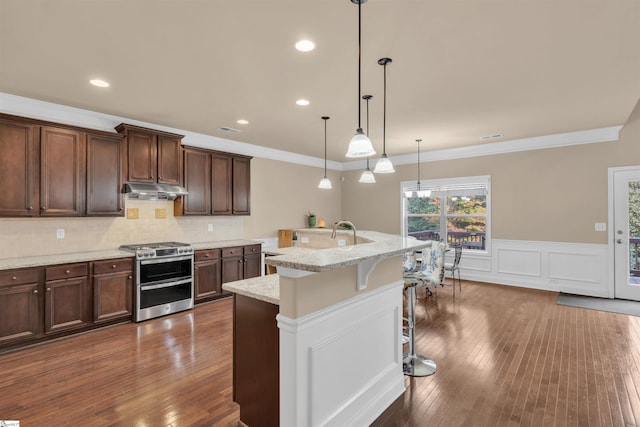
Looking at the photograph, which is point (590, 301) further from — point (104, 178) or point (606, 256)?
point (104, 178)

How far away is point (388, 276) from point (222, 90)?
8.51ft

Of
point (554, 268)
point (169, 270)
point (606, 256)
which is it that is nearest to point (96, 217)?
point (169, 270)

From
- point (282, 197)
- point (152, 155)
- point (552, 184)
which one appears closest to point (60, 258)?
point (152, 155)

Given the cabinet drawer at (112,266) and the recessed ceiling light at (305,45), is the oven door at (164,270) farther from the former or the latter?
the recessed ceiling light at (305,45)

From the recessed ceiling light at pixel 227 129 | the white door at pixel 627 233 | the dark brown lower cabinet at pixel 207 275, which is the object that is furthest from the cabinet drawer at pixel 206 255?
the white door at pixel 627 233

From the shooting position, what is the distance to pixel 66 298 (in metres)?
3.58

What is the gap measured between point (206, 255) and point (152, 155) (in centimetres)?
164

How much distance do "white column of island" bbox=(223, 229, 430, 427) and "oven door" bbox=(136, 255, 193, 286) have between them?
2567 mm

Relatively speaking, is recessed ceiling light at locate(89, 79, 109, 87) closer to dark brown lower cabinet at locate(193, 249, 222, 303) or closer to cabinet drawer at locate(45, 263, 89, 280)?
cabinet drawer at locate(45, 263, 89, 280)

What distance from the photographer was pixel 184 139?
5.20 m

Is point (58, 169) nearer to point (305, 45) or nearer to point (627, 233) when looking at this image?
point (305, 45)

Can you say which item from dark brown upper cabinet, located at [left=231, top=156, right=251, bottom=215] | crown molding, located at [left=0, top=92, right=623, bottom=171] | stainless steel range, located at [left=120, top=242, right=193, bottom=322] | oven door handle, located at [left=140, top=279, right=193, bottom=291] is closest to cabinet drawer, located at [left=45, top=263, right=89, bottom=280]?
stainless steel range, located at [left=120, top=242, right=193, bottom=322]

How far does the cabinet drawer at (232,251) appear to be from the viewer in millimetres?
5129

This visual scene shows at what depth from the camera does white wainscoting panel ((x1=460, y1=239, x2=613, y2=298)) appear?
17.1 feet
